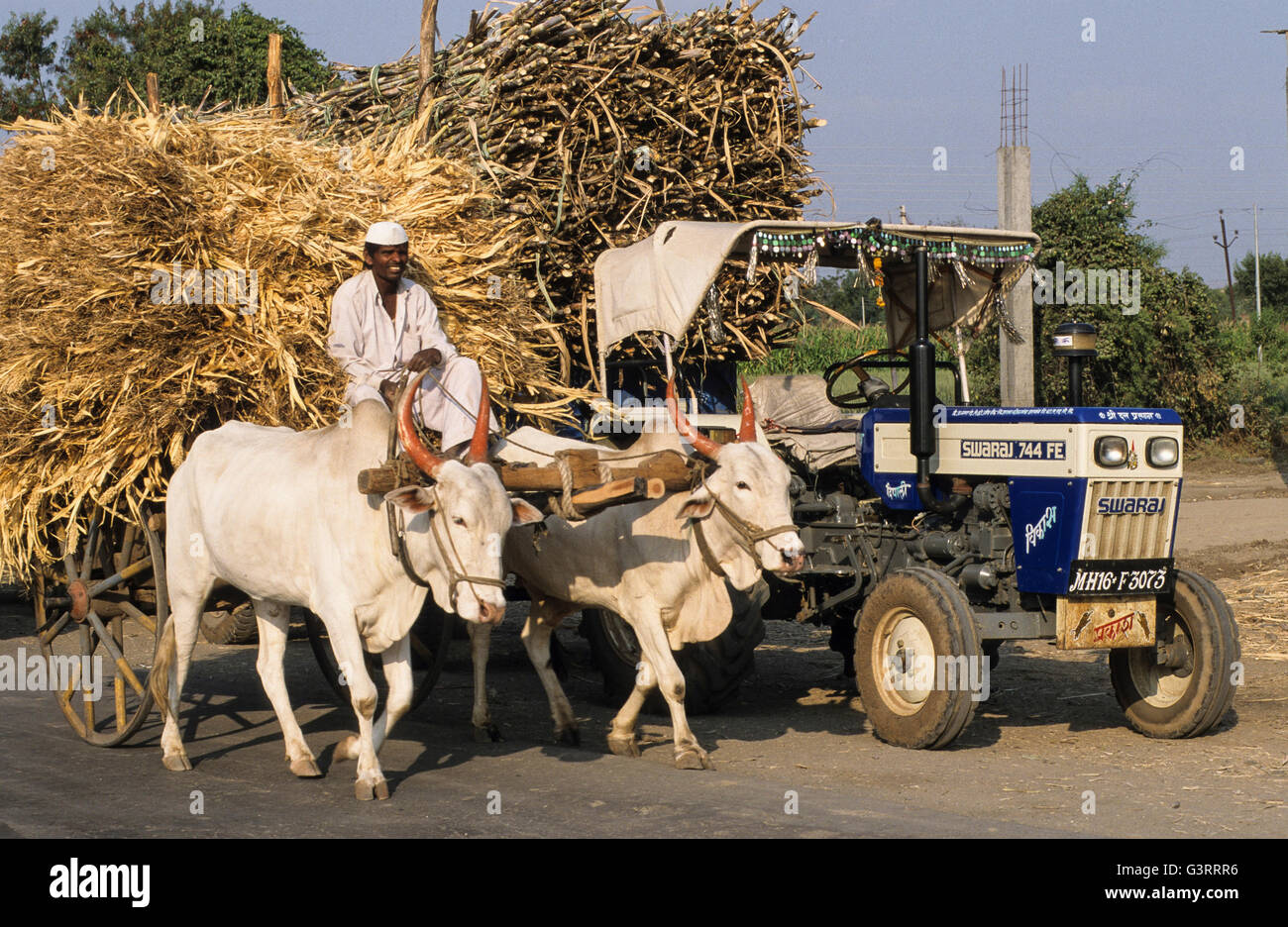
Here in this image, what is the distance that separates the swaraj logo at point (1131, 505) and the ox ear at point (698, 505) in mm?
2009

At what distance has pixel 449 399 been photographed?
7148 mm

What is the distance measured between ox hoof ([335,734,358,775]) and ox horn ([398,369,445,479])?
160 cm

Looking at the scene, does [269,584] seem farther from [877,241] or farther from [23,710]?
[877,241]

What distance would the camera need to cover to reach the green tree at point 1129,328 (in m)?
22.8

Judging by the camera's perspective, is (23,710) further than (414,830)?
Yes

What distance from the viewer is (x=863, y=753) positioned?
300 inches

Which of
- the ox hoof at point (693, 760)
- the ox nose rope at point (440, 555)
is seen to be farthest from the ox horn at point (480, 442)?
the ox hoof at point (693, 760)

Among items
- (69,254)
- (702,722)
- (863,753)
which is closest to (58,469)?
(69,254)

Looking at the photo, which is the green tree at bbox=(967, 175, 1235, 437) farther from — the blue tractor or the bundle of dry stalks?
the bundle of dry stalks

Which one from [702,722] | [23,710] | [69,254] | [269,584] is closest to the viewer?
[269,584]

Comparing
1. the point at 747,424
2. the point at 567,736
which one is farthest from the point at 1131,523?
the point at 567,736

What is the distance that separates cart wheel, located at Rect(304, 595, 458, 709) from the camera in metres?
8.10

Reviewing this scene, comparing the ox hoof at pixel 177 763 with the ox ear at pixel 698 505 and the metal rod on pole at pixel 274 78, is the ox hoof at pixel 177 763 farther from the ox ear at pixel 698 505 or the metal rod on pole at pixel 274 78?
the metal rod on pole at pixel 274 78
